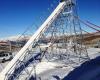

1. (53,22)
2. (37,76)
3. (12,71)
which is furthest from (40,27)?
(12,71)

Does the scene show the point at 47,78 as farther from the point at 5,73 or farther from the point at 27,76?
the point at 5,73

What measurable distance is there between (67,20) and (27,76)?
40.8 feet

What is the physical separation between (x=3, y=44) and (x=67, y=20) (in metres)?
29.4

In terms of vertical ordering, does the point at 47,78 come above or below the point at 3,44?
below

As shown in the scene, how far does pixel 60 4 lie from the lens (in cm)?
3100

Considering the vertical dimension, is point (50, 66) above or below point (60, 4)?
below

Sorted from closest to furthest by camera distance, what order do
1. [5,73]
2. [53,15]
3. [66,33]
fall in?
1. [5,73]
2. [53,15]
3. [66,33]

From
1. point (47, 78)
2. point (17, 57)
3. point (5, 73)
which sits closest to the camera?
point (5, 73)

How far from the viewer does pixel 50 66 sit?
98.1 ft

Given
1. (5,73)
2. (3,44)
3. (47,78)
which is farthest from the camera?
(3,44)

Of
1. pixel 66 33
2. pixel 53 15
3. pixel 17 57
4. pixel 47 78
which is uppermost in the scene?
pixel 53 15

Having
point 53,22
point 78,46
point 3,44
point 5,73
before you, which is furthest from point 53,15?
point 3,44

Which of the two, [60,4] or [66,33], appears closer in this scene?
[60,4]

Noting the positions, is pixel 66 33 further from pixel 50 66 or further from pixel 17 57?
pixel 17 57
